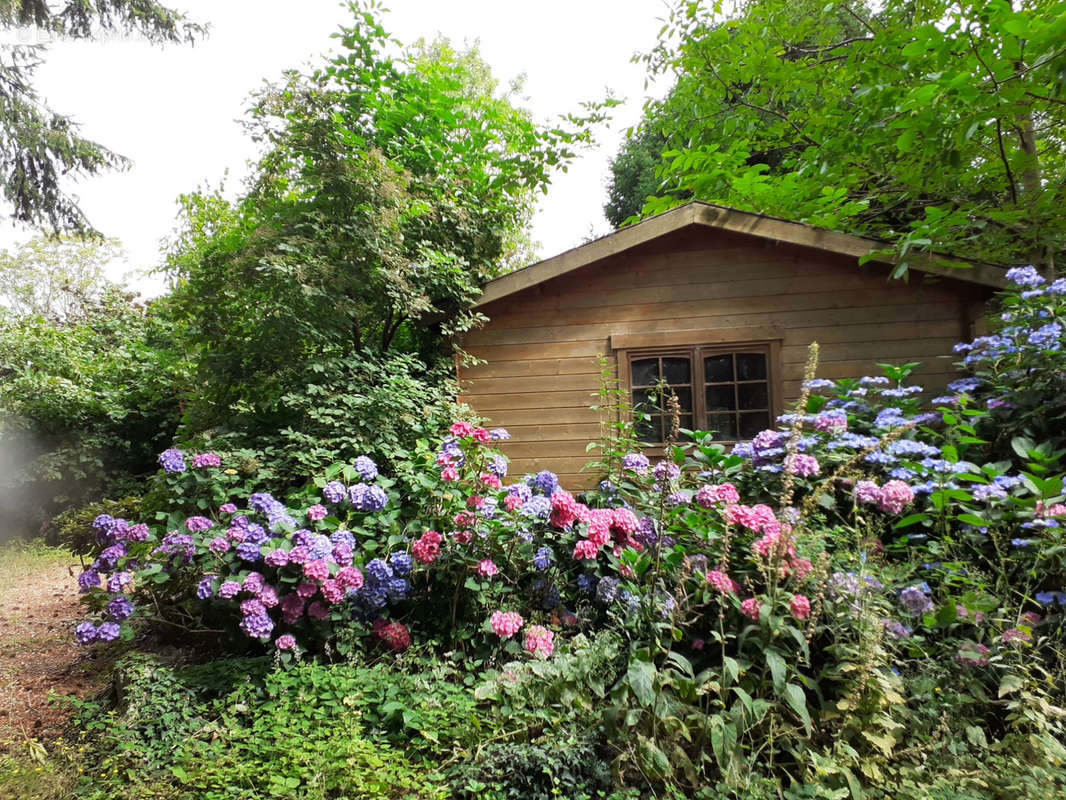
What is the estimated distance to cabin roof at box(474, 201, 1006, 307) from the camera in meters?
5.02

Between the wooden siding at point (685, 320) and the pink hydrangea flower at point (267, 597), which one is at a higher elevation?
the wooden siding at point (685, 320)

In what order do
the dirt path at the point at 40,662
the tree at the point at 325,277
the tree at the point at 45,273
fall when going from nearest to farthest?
the dirt path at the point at 40,662 → the tree at the point at 325,277 → the tree at the point at 45,273

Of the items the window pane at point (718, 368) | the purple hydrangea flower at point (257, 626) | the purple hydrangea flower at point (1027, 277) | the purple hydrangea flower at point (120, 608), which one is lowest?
the purple hydrangea flower at point (257, 626)

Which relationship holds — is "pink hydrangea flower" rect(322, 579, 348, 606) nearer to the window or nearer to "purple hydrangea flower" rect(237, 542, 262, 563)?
"purple hydrangea flower" rect(237, 542, 262, 563)

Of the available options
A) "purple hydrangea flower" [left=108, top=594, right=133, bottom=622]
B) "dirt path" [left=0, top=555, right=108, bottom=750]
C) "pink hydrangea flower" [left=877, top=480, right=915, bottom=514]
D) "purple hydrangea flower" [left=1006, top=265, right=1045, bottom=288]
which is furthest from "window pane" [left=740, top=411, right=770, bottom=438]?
"dirt path" [left=0, top=555, right=108, bottom=750]

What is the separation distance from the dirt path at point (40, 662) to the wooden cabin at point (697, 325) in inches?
145

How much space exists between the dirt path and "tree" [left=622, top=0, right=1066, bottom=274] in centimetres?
614

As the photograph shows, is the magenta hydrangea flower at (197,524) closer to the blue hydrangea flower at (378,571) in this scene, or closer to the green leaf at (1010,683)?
the blue hydrangea flower at (378,571)

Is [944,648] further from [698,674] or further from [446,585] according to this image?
[446,585]

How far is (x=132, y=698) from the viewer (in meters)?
2.71

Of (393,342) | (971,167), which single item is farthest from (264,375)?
(971,167)

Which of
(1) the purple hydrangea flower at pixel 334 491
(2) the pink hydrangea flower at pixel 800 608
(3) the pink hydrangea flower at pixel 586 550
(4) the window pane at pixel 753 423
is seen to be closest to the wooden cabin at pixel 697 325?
(4) the window pane at pixel 753 423

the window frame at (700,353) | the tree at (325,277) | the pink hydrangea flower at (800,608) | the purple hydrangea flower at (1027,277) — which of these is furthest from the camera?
the window frame at (700,353)

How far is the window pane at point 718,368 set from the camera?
18.8 feet
